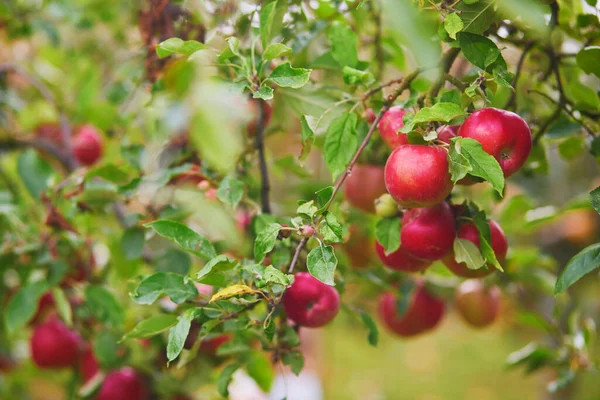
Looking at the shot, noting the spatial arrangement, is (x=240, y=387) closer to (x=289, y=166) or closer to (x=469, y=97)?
(x=289, y=166)

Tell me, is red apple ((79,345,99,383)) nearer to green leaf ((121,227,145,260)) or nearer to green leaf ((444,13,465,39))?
green leaf ((121,227,145,260))

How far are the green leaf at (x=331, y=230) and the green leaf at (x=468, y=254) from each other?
13cm

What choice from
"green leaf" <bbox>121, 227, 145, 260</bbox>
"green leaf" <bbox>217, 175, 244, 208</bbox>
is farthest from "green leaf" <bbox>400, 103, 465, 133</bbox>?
"green leaf" <bbox>121, 227, 145, 260</bbox>

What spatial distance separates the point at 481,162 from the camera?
48 centimetres

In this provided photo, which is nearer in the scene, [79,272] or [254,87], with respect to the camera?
[254,87]

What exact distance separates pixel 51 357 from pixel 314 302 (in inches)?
24.2

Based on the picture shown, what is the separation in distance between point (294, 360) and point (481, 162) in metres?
0.30

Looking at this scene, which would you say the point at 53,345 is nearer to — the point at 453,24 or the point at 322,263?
the point at 322,263

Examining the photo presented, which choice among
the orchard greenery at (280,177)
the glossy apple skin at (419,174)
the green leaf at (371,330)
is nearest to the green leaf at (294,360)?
the orchard greenery at (280,177)

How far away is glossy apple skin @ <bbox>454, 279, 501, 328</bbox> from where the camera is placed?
1.02m

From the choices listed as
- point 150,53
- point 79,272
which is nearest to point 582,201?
point 150,53

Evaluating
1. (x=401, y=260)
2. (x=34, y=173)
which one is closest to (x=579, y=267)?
(x=401, y=260)

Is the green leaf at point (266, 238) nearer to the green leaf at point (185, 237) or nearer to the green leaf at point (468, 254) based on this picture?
the green leaf at point (185, 237)

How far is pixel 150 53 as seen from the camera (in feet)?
2.65
